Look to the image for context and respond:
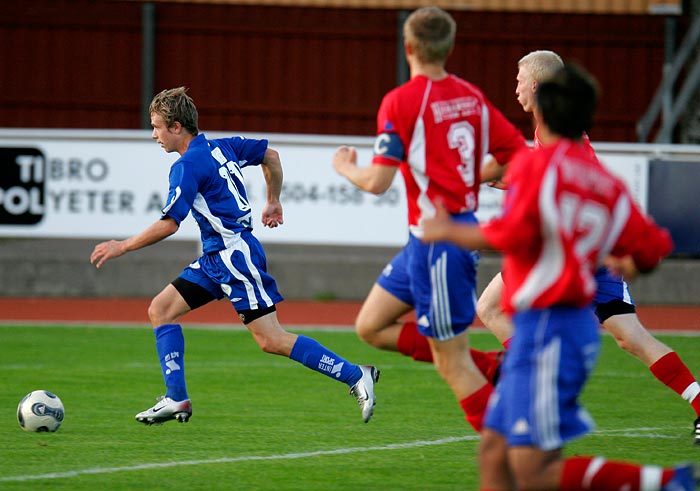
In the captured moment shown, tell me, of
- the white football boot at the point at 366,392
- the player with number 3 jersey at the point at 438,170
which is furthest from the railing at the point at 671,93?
the player with number 3 jersey at the point at 438,170

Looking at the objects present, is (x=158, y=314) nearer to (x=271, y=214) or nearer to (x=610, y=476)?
(x=271, y=214)

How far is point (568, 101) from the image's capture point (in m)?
4.27

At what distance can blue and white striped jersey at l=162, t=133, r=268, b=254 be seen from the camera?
6.94 metres

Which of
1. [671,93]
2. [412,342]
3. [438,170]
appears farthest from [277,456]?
[671,93]

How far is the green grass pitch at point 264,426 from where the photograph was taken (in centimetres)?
613

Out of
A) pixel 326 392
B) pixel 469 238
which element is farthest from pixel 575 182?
pixel 326 392

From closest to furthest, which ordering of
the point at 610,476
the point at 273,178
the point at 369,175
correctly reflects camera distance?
1. the point at 610,476
2. the point at 369,175
3. the point at 273,178

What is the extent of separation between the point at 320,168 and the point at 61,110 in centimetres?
694

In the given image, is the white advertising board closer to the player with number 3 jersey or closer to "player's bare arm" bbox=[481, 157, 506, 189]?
"player's bare arm" bbox=[481, 157, 506, 189]

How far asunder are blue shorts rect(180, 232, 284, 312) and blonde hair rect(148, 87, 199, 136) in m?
0.74

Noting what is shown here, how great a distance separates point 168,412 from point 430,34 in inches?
117

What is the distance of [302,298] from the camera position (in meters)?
15.6

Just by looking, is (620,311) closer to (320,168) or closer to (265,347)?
(265,347)

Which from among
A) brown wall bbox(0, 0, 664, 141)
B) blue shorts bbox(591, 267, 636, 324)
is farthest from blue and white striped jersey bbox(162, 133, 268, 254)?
brown wall bbox(0, 0, 664, 141)
